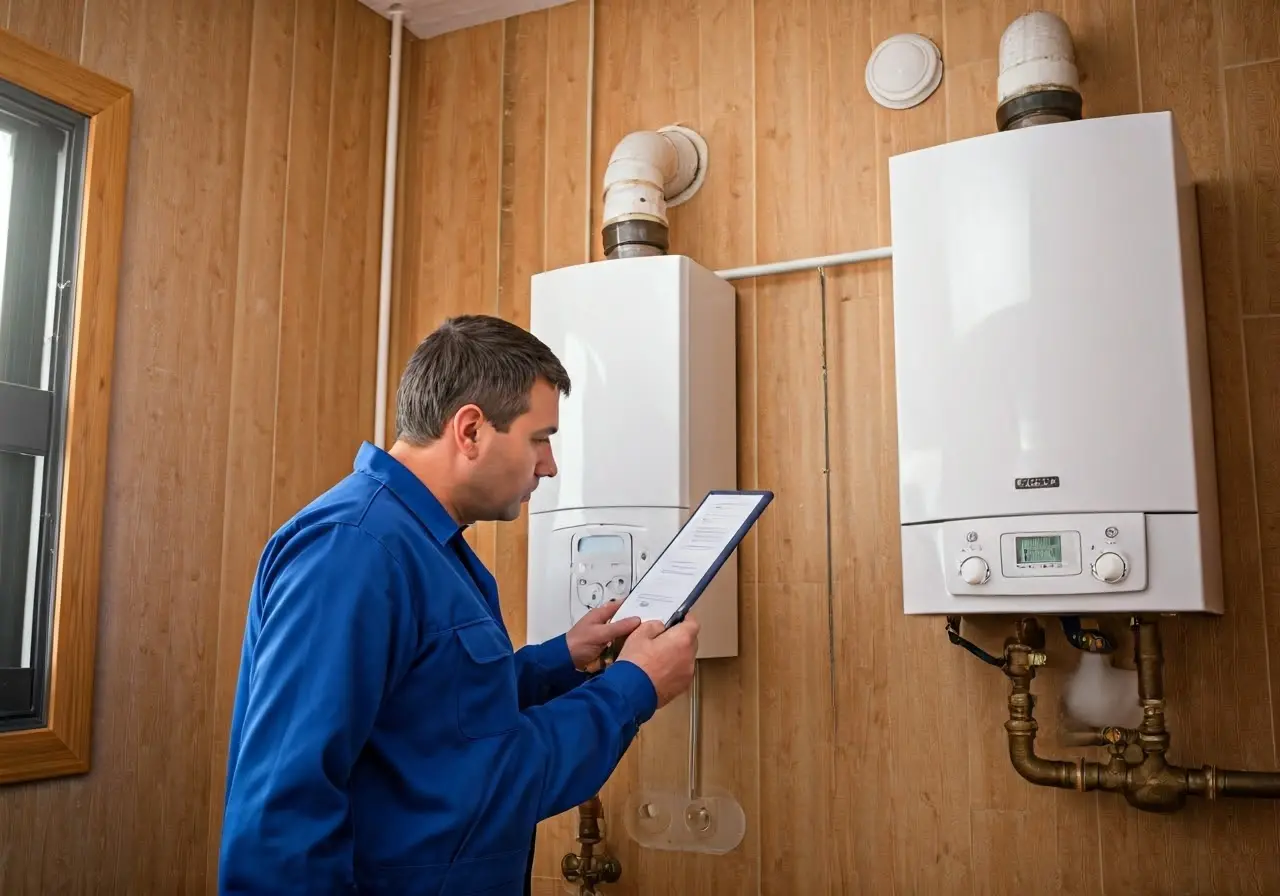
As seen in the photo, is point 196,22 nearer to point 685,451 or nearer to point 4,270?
point 4,270

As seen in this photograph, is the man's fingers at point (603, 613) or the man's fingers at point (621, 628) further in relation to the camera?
the man's fingers at point (603, 613)

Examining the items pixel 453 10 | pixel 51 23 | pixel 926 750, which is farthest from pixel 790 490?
pixel 51 23

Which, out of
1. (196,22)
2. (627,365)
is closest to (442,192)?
(196,22)

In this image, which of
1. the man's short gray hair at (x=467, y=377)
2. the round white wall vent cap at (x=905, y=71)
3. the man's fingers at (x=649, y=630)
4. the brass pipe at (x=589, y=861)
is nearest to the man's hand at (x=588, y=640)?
the man's fingers at (x=649, y=630)

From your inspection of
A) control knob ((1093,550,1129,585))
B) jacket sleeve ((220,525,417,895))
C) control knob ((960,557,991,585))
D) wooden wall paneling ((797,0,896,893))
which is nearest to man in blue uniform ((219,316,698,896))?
jacket sleeve ((220,525,417,895))

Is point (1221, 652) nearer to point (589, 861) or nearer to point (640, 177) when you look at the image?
point (589, 861)

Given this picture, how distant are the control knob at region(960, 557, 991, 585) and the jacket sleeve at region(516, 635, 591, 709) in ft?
1.93

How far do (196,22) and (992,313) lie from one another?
1621mm

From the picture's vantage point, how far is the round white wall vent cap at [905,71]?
7.19 feet

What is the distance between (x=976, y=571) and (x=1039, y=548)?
0.10 metres

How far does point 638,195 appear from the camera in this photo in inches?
88.4

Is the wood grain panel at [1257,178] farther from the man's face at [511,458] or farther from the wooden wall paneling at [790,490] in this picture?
the man's face at [511,458]

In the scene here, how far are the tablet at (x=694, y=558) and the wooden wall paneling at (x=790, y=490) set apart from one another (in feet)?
2.03

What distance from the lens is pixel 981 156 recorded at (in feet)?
5.96
